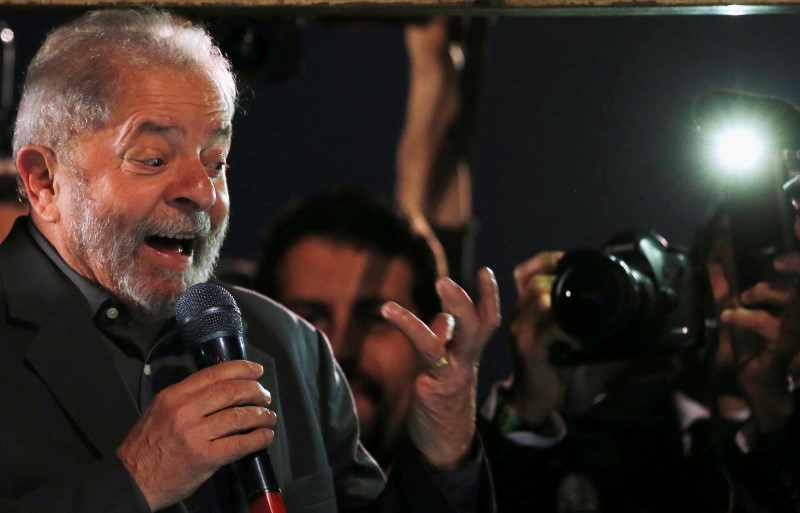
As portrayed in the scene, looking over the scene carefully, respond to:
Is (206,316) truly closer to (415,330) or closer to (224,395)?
(224,395)

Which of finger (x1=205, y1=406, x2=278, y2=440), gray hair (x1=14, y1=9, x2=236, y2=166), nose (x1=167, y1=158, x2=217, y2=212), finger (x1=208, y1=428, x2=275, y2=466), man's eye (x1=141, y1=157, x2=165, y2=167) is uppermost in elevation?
gray hair (x1=14, y1=9, x2=236, y2=166)

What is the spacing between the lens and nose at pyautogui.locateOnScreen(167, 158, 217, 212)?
1.50 m

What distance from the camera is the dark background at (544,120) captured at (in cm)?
193

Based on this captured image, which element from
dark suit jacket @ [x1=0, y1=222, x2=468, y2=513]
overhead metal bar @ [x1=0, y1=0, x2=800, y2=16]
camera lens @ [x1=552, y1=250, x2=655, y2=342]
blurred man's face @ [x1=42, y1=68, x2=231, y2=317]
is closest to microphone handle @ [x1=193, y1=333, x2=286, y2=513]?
dark suit jacket @ [x1=0, y1=222, x2=468, y2=513]

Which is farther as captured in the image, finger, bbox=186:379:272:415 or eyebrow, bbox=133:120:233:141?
eyebrow, bbox=133:120:233:141

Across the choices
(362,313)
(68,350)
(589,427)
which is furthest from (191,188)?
(589,427)

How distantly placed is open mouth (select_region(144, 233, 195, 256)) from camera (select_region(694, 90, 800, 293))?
1055 millimetres

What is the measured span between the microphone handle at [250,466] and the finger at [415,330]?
24 centimetres

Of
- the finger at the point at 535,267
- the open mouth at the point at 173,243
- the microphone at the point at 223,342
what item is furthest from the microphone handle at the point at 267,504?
the finger at the point at 535,267

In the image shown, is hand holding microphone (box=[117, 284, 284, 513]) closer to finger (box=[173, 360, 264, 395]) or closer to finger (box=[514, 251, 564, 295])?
finger (box=[173, 360, 264, 395])

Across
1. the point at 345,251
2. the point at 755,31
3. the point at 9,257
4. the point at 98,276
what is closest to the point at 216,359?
the point at 98,276

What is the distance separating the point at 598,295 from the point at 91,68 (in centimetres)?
97

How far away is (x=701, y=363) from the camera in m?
1.93

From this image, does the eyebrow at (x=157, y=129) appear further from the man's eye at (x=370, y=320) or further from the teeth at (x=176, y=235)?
the man's eye at (x=370, y=320)
